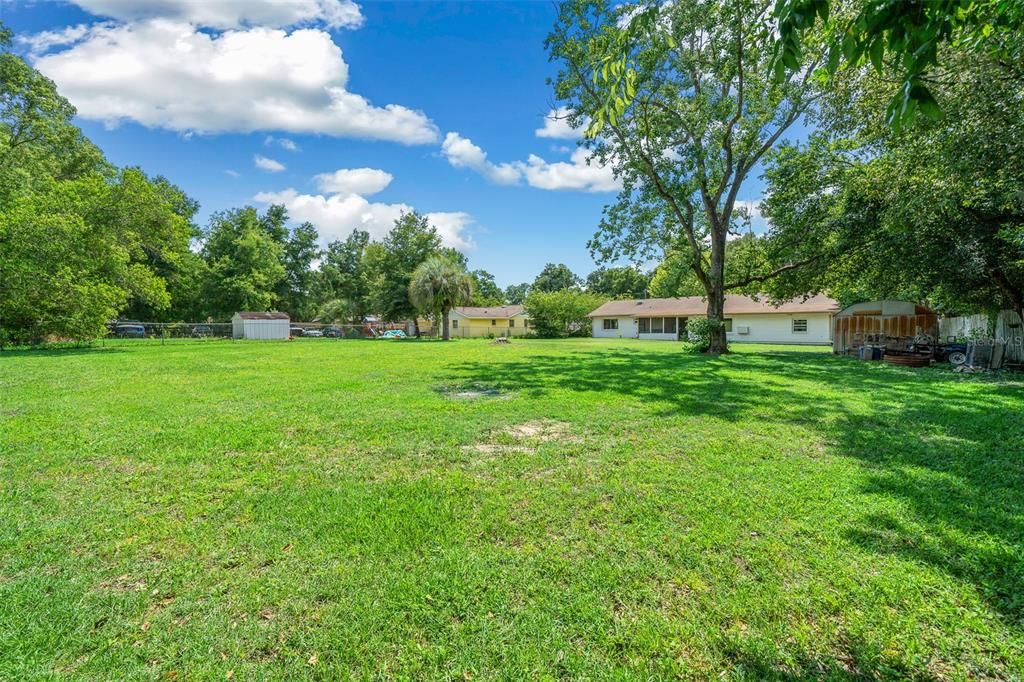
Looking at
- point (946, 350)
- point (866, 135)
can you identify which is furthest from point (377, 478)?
point (946, 350)

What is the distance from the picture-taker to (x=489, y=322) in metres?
48.9

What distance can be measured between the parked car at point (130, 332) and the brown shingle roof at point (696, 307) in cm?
3465

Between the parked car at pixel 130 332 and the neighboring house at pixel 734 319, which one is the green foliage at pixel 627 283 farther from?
the parked car at pixel 130 332

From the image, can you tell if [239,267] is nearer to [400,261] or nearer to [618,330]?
[400,261]

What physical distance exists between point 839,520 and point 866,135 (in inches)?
558

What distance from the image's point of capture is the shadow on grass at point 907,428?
8.45ft

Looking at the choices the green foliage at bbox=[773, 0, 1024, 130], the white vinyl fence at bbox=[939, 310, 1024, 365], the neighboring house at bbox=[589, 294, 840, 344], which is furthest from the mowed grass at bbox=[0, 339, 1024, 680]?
the neighboring house at bbox=[589, 294, 840, 344]

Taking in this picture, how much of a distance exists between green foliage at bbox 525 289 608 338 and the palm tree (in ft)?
36.5

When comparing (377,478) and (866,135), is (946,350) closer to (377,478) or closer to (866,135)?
(866,135)

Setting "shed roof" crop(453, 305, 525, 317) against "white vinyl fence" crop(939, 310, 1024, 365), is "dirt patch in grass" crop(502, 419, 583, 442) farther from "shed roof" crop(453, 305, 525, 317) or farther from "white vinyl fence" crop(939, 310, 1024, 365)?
"shed roof" crop(453, 305, 525, 317)

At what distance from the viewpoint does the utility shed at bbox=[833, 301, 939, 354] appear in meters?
15.0

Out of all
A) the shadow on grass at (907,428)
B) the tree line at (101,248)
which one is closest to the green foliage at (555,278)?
the tree line at (101,248)

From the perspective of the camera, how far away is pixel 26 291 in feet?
52.7

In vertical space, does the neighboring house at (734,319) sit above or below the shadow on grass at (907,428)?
above
